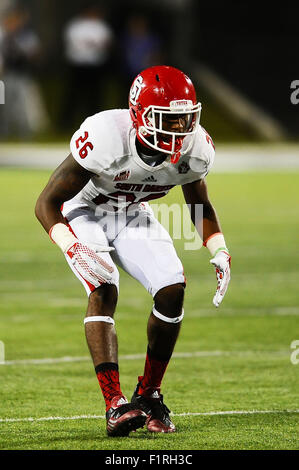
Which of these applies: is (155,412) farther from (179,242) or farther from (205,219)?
(179,242)

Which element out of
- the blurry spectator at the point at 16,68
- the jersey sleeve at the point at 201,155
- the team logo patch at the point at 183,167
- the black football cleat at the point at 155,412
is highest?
the blurry spectator at the point at 16,68

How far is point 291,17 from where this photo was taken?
77.2 feet

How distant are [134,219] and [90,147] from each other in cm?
53

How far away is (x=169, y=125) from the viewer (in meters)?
4.93

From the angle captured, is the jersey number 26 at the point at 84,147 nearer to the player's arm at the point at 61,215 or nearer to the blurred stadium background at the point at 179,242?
the player's arm at the point at 61,215

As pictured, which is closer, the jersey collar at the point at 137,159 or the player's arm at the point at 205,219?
the jersey collar at the point at 137,159

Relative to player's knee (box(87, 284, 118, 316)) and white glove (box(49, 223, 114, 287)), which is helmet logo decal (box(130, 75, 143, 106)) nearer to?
white glove (box(49, 223, 114, 287))

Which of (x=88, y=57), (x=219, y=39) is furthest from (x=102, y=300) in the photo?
(x=219, y=39)

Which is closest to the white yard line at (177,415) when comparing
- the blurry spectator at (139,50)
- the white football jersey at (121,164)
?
the white football jersey at (121,164)

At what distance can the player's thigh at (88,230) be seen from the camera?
5.05 metres

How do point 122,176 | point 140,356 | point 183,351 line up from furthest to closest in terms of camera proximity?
point 183,351
point 140,356
point 122,176

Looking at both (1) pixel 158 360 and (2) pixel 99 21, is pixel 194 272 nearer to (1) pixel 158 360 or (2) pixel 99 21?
(1) pixel 158 360

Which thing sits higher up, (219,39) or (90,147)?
(219,39)
